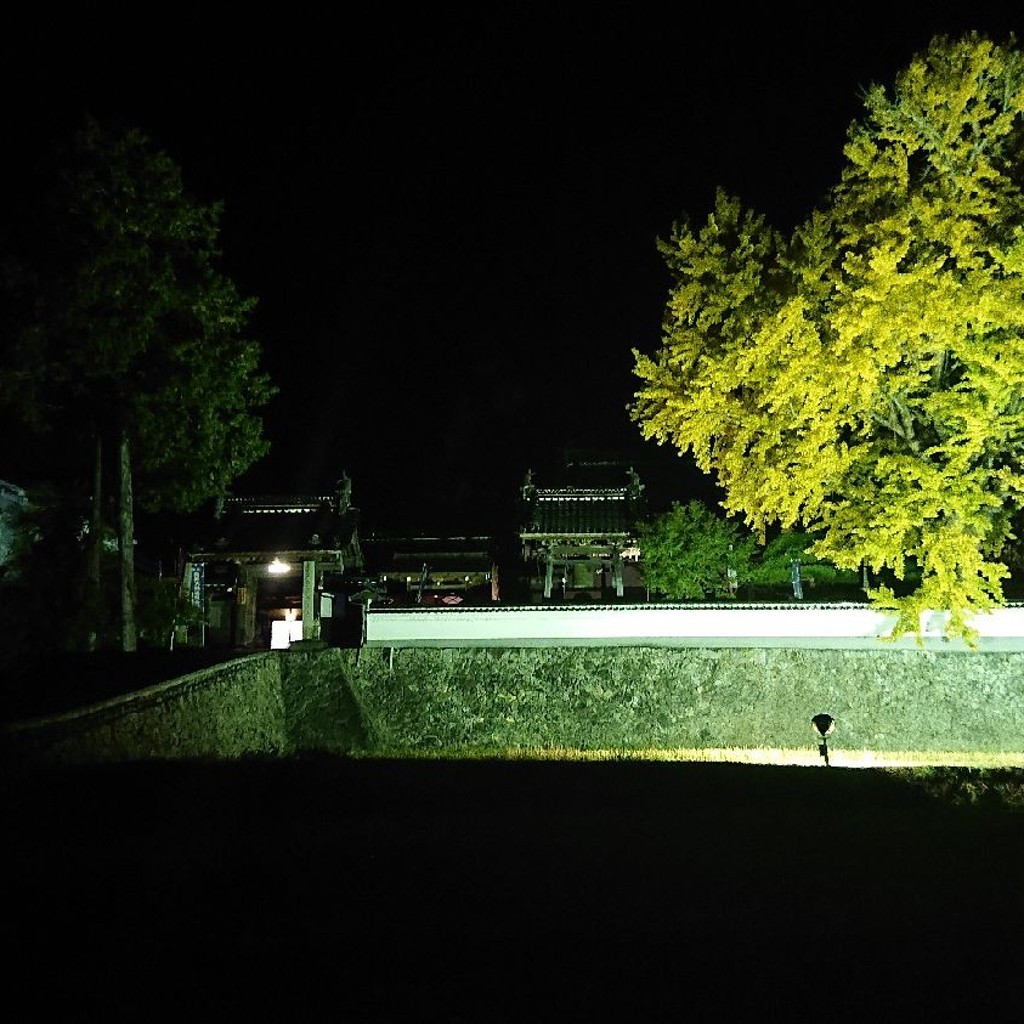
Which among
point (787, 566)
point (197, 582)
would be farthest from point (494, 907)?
point (197, 582)

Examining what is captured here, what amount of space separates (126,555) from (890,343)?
43.5ft

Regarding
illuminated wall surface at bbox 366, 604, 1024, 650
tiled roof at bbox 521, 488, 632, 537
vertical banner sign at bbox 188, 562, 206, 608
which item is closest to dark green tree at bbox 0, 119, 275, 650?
illuminated wall surface at bbox 366, 604, 1024, 650

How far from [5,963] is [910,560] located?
23.0 metres

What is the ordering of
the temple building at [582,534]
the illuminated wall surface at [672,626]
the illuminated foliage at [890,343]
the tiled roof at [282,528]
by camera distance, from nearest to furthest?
the illuminated foliage at [890,343] → the illuminated wall surface at [672,626] → the tiled roof at [282,528] → the temple building at [582,534]

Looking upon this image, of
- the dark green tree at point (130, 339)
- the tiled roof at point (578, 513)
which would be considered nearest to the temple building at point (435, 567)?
the tiled roof at point (578, 513)

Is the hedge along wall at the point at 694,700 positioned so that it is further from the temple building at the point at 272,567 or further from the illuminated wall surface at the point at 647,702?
the temple building at the point at 272,567

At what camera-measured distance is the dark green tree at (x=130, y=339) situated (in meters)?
15.2

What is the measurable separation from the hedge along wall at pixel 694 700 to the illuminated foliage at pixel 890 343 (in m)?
3.88

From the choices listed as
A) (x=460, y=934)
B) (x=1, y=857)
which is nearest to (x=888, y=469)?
(x=460, y=934)

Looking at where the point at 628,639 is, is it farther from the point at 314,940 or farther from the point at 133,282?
the point at 314,940

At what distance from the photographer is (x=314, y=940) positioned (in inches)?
194

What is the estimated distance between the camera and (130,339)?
15.4 meters

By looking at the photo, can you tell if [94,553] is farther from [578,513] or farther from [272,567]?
[578,513]

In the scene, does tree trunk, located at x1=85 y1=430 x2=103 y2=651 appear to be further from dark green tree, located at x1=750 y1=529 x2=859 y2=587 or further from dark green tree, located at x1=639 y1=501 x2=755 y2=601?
dark green tree, located at x1=750 y1=529 x2=859 y2=587
